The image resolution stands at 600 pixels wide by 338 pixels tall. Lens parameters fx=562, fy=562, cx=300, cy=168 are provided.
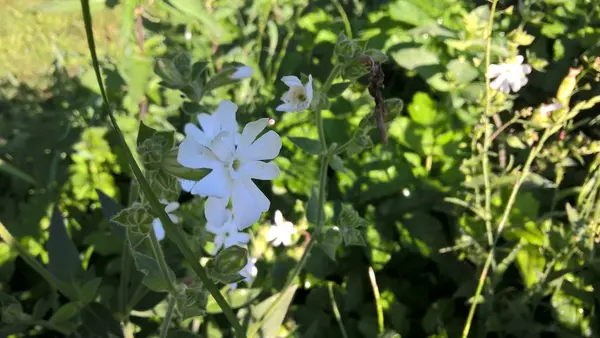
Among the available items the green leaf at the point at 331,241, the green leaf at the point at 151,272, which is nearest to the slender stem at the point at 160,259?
the green leaf at the point at 151,272

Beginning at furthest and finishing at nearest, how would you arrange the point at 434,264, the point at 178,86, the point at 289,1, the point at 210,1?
1. the point at 289,1
2. the point at 210,1
3. the point at 434,264
4. the point at 178,86

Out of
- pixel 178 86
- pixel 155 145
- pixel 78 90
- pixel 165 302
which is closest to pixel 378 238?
pixel 165 302

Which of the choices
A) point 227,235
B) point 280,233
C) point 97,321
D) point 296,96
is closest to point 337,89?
point 296,96

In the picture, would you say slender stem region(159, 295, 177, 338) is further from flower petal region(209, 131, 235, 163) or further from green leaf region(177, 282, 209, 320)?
flower petal region(209, 131, 235, 163)

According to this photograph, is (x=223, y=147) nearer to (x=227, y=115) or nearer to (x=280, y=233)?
(x=227, y=115)

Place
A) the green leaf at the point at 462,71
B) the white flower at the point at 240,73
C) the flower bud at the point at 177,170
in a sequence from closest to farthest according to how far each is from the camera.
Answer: the flower bud at the point at 177,170
the white flower at the point at 240,73
the green leaf at the point at 462,71

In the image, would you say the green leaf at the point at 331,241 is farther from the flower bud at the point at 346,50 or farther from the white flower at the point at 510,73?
the white flower at the point at 510,73

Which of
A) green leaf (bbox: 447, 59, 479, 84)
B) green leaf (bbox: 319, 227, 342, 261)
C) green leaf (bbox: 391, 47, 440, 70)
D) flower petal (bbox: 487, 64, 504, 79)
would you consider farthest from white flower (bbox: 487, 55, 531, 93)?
green leaf (bbox: 319, 227, 342, 261)

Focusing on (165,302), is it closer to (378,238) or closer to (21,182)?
(378,238)
